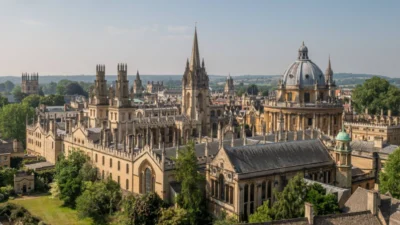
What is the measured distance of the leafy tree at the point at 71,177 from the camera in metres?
54.2

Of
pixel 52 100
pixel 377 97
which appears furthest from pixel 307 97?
pixel 52 100

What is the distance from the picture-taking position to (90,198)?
49125 millimetres

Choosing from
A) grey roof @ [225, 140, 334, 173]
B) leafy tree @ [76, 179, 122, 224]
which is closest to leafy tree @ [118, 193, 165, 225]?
leafy tree @ [76, 179, 122, 224]

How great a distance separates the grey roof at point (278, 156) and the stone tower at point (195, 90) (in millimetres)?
38093

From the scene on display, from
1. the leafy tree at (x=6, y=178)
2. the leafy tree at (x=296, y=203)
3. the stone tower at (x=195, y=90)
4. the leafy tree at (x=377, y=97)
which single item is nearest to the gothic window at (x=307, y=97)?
the stone tower at (x=195, y=90)

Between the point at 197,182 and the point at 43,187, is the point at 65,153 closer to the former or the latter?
the point at 43,187

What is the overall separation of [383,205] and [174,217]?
1760 cm

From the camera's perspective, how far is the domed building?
75375 mm

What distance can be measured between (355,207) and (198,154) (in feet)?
65.4

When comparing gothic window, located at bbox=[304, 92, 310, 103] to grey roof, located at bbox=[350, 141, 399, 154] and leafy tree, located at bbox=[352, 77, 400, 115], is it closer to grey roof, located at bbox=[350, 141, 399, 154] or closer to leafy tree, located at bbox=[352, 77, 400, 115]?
grey roof, located at bbox=[350, 141, 399, 154]

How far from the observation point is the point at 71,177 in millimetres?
55906

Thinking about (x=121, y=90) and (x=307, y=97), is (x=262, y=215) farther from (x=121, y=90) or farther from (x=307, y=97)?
(x=307, y=97)

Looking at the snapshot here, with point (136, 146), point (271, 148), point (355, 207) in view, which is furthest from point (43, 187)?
point (355, 207)

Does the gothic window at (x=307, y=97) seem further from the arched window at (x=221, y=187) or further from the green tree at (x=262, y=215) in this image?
the green tree at (x=262, y=215)
